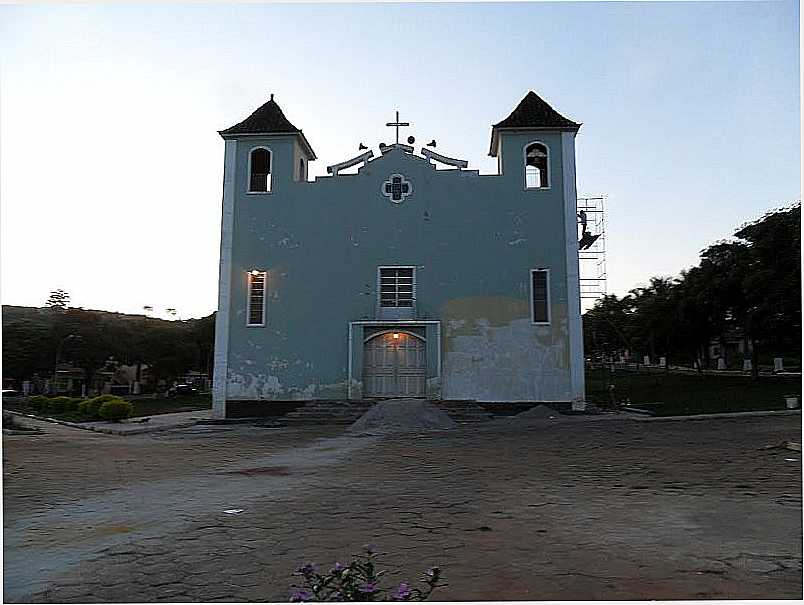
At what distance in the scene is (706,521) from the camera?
Result: 5391 millimetres

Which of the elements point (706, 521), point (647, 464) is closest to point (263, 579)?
point (706, 521)

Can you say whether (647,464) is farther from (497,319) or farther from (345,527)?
(497,319)

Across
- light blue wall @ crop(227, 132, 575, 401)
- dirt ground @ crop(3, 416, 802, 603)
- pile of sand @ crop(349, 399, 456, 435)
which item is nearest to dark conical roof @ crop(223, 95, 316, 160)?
light blue wall @ crop(227, 132, 575, 401)

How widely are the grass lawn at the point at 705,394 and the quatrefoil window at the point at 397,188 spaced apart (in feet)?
27.4

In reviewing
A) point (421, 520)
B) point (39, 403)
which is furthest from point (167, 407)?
point (421, 520)

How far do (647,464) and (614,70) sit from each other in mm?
4828

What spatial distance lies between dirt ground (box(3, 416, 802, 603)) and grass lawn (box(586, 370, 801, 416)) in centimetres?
751

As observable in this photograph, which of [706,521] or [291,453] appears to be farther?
[291,453]

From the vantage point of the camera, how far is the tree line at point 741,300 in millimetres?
21422

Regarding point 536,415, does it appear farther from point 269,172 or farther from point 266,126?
point 266,126

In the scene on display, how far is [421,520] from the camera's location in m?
5.61

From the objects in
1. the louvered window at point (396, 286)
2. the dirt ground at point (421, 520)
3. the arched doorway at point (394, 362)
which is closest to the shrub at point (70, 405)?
the arched doorway at point (394, 362)

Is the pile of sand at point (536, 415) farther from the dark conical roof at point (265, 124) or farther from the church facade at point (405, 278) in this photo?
the dark conical roof at point (265, 124)

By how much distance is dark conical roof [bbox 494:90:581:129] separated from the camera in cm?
1941
